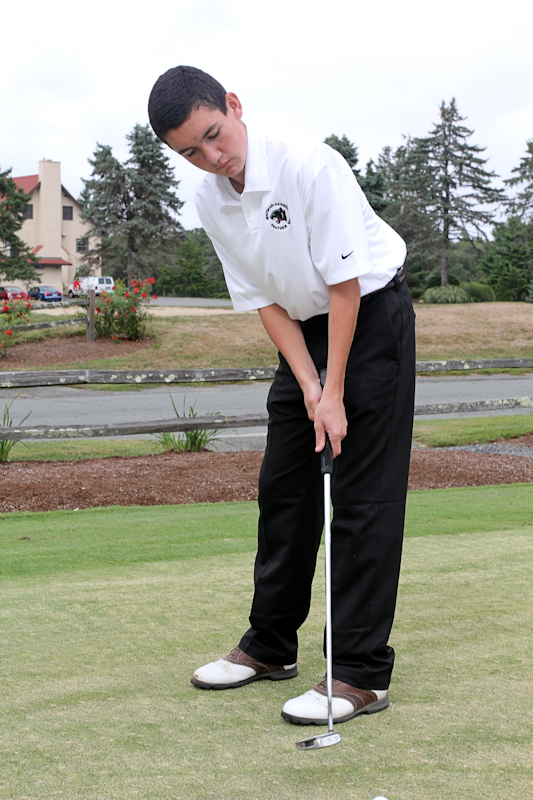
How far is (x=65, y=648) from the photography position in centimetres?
261

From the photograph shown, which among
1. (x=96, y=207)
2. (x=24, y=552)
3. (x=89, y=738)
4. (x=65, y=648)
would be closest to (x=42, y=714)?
(x=89, y=738)

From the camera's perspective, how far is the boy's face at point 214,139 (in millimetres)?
2182

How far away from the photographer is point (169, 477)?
690cm

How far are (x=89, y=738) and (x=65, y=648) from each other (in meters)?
0.66

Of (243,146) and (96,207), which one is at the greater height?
(96,207)

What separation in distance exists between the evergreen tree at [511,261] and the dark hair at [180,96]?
1685 inches

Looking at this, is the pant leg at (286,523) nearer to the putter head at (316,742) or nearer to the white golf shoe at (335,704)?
the white golf shoe at (335,704)

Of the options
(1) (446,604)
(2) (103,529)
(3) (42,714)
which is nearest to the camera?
(3) (42,714)

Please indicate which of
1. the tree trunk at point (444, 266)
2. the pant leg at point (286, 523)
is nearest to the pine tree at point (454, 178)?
the tree trunk at point (444, 266)

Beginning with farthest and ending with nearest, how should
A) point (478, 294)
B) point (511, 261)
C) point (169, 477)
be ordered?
point (511, 261)
point (478, 294)
point (169, 477)

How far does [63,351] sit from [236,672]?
54.8 feet

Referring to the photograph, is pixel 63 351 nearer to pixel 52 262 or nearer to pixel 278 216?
pixel 278 216

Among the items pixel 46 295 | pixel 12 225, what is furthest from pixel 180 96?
pixel 46 295

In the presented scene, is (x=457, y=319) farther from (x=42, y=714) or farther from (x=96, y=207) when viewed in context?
(x=96, y=207)
